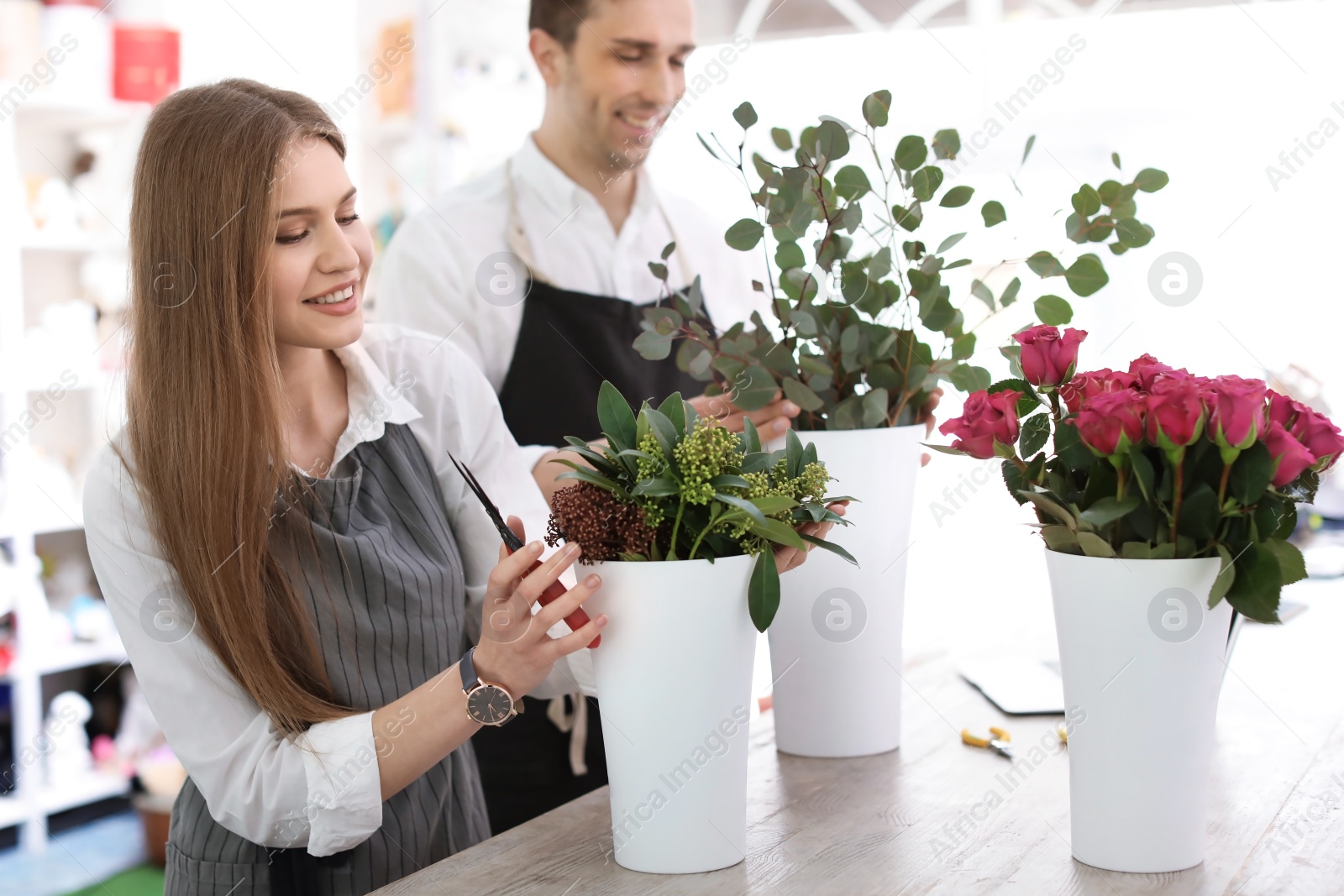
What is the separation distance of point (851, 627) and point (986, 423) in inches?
15.6

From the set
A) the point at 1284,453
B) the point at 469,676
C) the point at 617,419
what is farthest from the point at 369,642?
the point at 1284,453

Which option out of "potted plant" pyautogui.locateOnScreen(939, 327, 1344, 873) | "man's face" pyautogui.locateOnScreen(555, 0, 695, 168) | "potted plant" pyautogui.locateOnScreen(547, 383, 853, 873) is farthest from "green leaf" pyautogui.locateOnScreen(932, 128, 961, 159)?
"man's face" pyautogui.locateOnScreen(555, 0, 695, 168)

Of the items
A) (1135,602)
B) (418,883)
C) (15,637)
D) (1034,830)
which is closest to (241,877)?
(418,883)

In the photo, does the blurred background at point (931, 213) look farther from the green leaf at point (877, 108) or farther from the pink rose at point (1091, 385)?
the pink rose at point (1091, 385)

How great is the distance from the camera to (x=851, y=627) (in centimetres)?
124

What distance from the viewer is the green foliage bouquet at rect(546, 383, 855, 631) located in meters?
0.91

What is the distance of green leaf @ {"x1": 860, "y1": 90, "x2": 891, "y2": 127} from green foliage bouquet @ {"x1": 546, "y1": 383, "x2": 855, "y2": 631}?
1.20 feet

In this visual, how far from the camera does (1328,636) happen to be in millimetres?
1660

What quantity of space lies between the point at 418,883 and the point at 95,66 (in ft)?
10.4

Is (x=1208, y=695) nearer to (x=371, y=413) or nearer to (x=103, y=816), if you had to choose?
(x=371, y=413)

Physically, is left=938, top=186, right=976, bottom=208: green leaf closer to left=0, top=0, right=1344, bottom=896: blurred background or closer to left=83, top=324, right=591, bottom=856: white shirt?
left=83, top=324, right=591, bottom=856: white shirt

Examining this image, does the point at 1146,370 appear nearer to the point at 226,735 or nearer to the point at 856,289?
the point at 856,289

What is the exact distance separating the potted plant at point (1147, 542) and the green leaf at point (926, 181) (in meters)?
0.22

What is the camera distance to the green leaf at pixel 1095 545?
2.90ft
